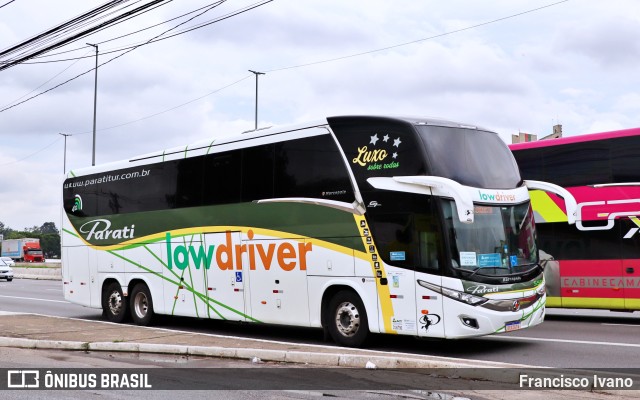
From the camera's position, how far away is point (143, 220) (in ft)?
56.2

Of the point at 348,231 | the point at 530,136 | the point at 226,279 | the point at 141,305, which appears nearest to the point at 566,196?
the point at 348,231

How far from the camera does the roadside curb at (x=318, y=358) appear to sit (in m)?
8.98

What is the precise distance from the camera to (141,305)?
17469 millimetres

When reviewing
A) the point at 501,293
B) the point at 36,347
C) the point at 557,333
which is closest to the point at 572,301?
the point at 557,333

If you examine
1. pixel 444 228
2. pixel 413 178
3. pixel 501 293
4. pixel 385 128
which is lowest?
pixel 501 293

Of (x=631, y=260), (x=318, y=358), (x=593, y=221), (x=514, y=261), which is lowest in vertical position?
(x=318, y=358)

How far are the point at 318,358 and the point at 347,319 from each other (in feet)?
7.50

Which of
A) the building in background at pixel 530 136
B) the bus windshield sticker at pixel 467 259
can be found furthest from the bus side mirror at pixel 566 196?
the building in background at pixel 530 136

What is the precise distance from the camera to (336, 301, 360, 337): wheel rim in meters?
12.6

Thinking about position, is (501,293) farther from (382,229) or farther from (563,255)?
(563,255)

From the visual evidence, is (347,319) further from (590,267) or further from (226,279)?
(590,267)

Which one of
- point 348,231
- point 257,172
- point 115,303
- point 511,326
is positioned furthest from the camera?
point 115,303

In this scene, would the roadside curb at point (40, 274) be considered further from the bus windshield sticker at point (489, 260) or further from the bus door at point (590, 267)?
the bus windshield sticker at point (489, 260)

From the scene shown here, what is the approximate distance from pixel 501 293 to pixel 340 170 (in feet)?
11.0
